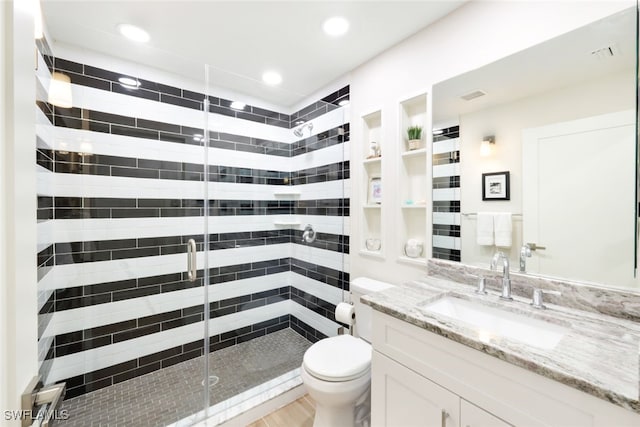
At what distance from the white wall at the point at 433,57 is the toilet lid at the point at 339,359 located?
540 millimetres

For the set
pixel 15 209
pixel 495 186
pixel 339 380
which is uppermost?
pixel 495 186

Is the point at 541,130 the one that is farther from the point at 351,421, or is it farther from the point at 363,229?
the point at 351,421

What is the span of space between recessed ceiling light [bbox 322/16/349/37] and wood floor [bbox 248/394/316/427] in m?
2.54

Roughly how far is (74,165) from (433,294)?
2445 millimetres

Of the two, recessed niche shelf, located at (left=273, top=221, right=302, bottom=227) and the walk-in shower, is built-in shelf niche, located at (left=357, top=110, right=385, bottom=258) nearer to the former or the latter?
the walk-in shower

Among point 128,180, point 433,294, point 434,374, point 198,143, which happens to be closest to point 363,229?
point 433,294

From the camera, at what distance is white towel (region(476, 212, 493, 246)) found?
1.47 meters

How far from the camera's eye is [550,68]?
1.25 meters

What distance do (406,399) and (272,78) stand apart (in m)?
2.50

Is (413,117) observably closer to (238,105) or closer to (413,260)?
(413,260)

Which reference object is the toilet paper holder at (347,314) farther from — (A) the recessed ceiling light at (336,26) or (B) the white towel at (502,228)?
(A) the recessed ceiling light at (336,26)

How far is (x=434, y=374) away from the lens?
1022 mm

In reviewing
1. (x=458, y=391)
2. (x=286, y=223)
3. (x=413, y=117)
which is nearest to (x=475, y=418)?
(x=458, y=391)

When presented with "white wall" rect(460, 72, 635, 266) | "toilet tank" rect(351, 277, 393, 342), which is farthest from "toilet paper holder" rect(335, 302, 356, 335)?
"white wall" rect(460, 72, 635, 266)
